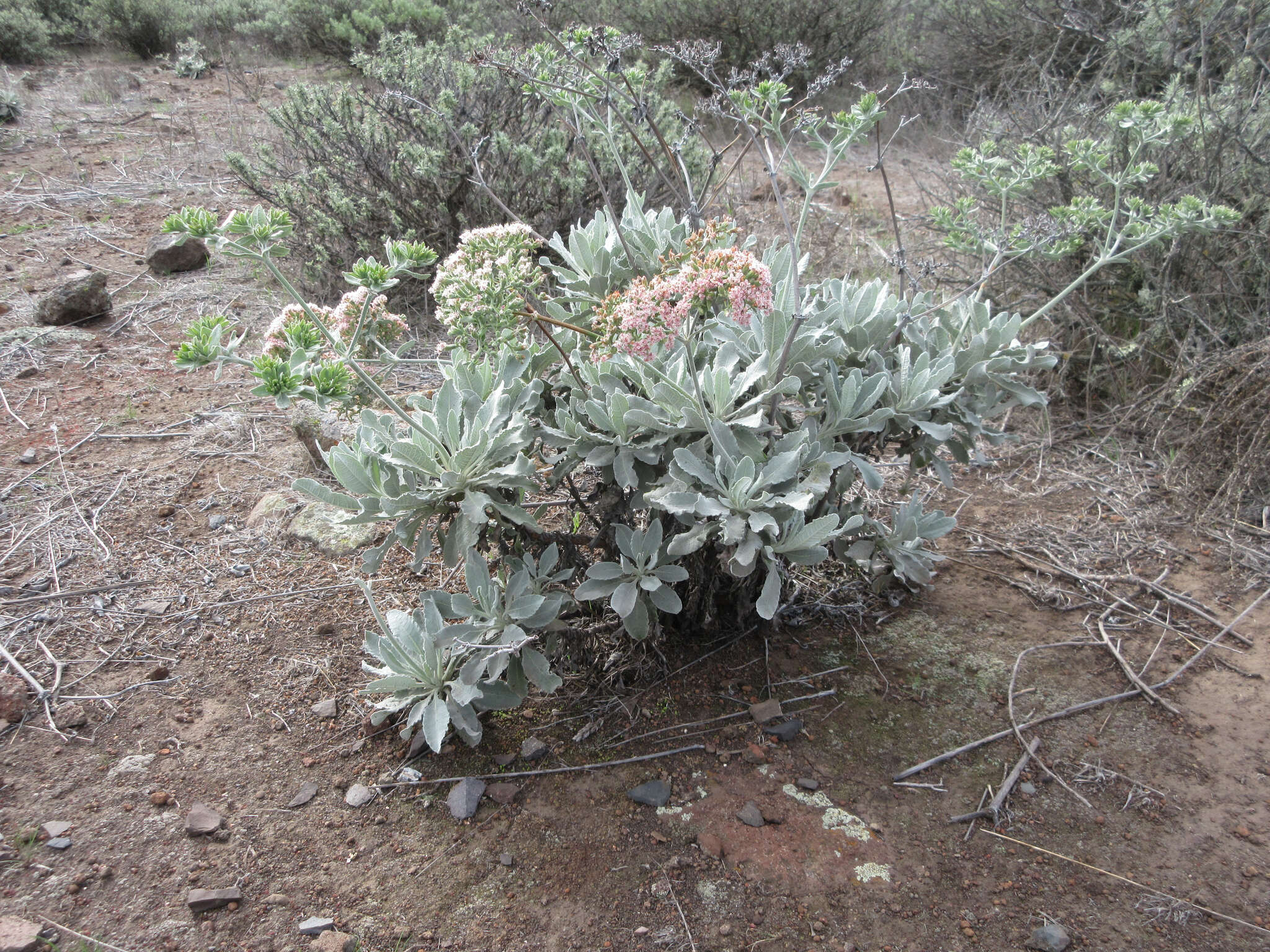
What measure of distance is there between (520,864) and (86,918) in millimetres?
948

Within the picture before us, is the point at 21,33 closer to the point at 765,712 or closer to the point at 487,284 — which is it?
the point at 487,284

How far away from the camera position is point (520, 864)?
1.99m

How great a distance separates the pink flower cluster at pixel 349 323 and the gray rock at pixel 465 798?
1.19m

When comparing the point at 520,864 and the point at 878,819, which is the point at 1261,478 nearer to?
the point at 878,819

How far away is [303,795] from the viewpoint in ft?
7.03

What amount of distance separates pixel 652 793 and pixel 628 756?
154 millimetres

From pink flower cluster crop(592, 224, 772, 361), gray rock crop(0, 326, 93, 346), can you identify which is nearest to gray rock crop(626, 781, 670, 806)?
pink flower cluster crop(592, 224, 772, 361)

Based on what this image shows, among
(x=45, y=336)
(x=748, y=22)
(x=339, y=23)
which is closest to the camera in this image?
(x=45, y=336)

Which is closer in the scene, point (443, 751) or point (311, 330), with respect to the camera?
point (311, 330)

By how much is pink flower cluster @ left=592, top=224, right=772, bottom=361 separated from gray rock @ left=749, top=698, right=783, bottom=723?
1.09 meters

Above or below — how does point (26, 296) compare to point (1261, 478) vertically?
below

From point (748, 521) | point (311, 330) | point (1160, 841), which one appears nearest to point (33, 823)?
point (311, 330)

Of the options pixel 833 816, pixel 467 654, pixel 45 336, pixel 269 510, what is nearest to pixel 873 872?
pixel 833 816

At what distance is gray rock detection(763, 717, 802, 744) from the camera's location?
2.34 metres
